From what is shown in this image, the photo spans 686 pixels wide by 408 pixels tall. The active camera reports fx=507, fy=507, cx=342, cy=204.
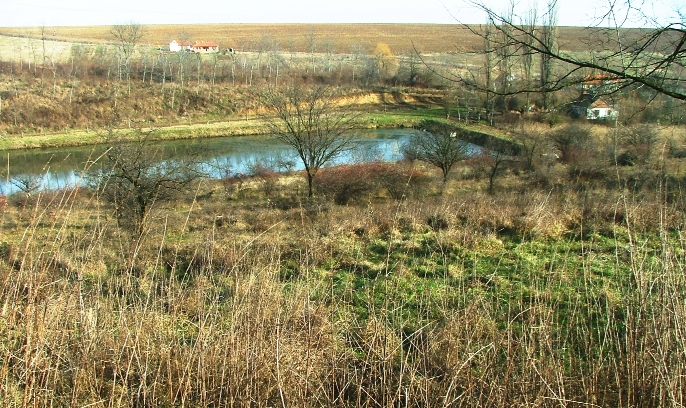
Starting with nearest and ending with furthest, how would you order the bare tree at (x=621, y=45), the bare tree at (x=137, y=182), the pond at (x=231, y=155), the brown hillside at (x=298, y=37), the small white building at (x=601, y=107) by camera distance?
the bare tree at (x=621, y=45) < the small white building at (x=601, y=107) < the bare tree at (x=137, y=182) < the pond at (x=231, y=155) < the brown hillside at (x=298, y=37)

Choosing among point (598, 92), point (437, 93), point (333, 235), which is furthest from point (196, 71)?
point (598, 92)

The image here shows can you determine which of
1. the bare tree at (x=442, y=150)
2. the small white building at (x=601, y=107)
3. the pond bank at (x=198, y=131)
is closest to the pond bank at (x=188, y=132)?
the pond bank at (x=198, y=131)

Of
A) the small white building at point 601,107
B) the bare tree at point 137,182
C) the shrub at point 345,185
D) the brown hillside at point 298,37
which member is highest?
the brown hillside at point 298,37

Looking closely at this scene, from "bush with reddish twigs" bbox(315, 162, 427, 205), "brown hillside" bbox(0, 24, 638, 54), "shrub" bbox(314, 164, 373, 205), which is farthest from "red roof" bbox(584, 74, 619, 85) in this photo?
"brown hillside" bbox(0, 24, 638, 54)

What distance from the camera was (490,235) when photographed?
7.84 metres

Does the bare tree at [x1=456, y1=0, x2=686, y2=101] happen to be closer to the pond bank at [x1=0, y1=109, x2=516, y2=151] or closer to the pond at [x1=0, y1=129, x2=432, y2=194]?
the pond at [x1=0, y1=129, x2=432, y2=194]

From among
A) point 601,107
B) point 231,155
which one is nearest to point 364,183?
point 601,107

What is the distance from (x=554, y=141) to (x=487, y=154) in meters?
2.94

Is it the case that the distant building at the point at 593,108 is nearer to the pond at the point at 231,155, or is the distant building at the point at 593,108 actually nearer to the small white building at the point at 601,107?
the small white building at the point at 601,107

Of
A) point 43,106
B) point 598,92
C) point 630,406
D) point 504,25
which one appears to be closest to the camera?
point 630,406

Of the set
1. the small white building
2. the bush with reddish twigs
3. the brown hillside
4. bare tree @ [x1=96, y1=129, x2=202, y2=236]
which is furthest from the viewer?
the brown hillside

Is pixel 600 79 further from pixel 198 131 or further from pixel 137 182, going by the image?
pixel 198 131

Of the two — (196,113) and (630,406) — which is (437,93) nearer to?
(196,113)

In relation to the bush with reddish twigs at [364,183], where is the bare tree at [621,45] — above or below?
above
